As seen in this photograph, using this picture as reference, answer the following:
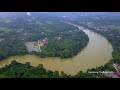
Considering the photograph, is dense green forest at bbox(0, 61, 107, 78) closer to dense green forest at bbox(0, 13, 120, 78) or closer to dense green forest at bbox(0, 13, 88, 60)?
dense green forest at bbox(0, 13, 120, 78)

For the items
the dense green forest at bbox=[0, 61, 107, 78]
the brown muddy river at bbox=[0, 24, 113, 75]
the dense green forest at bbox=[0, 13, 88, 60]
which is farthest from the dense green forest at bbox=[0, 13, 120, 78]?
the dense green forest at bbox=[0, 61, 107, 78]

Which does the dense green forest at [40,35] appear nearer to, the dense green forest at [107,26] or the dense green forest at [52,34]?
the dense green forest at [52,34]

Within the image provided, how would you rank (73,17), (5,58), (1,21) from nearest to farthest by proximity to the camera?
(5,58) → (1,21) → (73,17)
